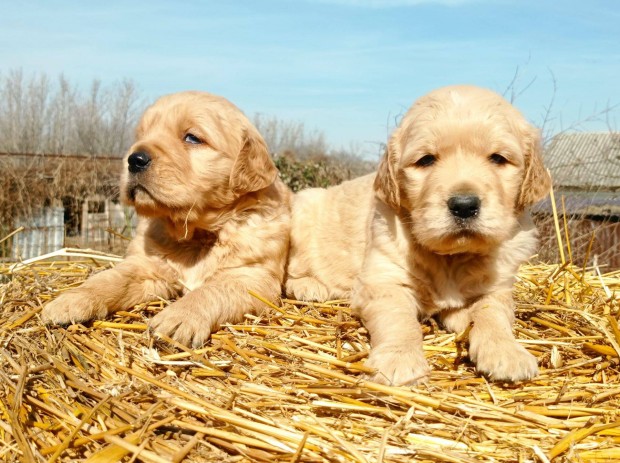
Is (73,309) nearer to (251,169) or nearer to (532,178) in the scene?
(251,169)

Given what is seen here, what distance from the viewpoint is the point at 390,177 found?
138 inches

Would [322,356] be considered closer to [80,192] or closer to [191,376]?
[191,376]

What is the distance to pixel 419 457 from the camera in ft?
6.77

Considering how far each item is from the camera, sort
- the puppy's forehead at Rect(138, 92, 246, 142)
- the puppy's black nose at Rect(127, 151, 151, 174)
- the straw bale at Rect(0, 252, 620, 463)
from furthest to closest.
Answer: the puppy's forehead at Rect(138, 92, 246, 142)
the puppy's black nose at Rect(127, 151, 151, 174)
the straw bale at Rect(0, 252, 620, 463)

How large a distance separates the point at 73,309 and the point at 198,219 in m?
0.96

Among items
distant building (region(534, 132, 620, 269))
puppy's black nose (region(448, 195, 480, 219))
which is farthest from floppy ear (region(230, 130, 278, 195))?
distant building (region(534, 132, 620, 269))

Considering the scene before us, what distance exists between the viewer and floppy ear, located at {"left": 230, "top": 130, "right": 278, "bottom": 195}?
3.89 m

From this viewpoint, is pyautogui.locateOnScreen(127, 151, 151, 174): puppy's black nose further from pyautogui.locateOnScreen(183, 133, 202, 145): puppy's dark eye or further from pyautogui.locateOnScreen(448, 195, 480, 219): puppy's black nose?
pyautogui.locateOnScreen(448, 195, 480, 219): puppy's black nose

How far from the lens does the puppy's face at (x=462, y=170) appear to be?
117 inches

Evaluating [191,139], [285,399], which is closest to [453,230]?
[285,399]

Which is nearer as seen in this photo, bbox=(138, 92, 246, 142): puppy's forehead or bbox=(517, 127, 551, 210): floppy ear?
bbox=(517, 127, 551, 210): floppy ear

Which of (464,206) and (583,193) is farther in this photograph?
(583,193)

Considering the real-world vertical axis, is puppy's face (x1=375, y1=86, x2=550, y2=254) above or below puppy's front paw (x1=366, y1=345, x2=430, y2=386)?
above

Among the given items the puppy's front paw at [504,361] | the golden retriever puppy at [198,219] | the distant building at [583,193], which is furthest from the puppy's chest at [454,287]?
the distant building at [583,193]
